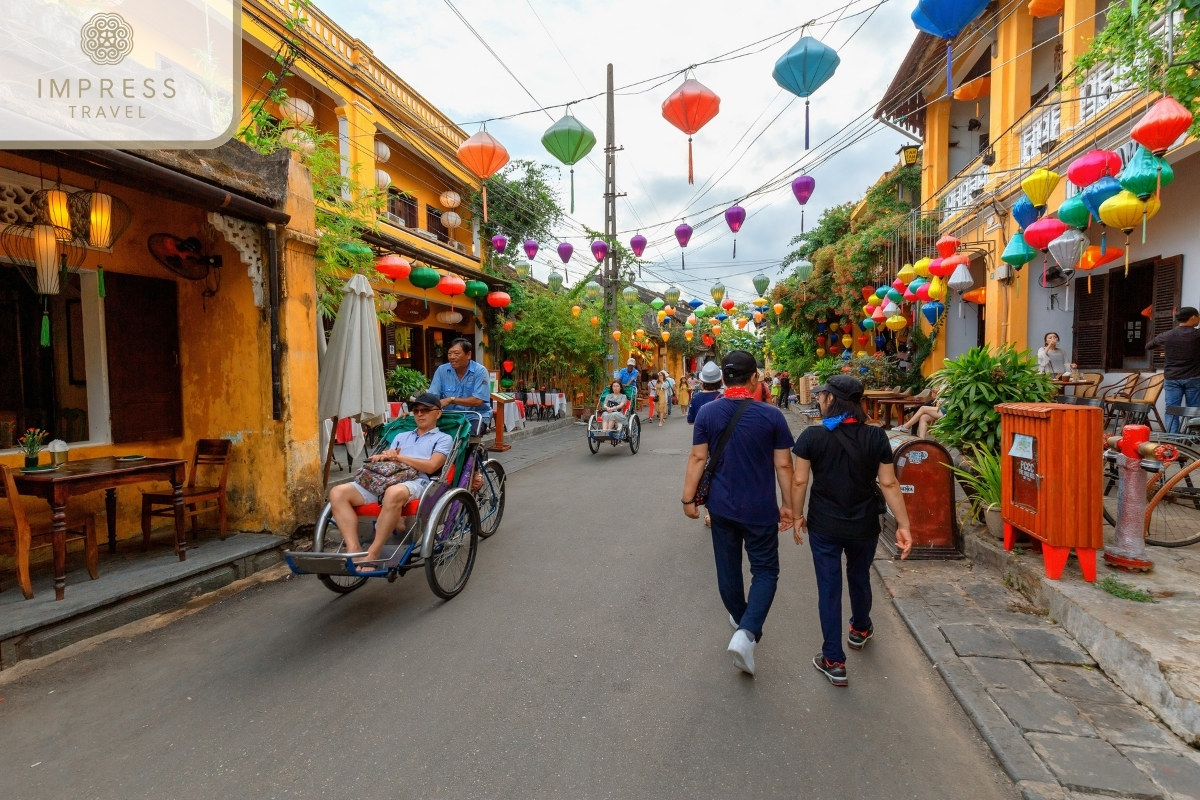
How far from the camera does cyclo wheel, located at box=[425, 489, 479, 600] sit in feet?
13.2

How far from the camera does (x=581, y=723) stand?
2738 mm

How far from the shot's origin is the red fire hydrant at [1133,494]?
3824mm

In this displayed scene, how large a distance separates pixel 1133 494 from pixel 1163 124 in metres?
3.09

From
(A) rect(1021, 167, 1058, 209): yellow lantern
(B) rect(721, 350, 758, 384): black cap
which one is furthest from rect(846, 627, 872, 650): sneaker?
(A) rect(1021, 167, 1058, 209): yellow lantern

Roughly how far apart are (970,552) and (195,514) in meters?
6.98

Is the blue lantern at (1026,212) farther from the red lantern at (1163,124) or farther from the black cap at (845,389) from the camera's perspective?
the black cap at (845,389)

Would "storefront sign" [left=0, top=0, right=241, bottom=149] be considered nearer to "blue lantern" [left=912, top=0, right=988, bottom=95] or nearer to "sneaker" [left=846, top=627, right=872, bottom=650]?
"sneaker" [left=846, top=627, right=872, bottom=650]

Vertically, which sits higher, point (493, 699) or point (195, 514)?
point (195, 514)

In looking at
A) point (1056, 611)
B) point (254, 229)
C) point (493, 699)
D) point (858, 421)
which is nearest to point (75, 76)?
point (254, 229)

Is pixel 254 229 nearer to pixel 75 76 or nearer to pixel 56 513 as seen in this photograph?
pixel 75 76

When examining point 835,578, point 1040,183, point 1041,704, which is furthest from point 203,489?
point 1040,183

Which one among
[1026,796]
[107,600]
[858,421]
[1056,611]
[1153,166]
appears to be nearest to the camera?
[1026,796]

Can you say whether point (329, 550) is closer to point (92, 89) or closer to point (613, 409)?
point (92, 89)

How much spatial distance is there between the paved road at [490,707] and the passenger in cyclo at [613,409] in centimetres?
670
